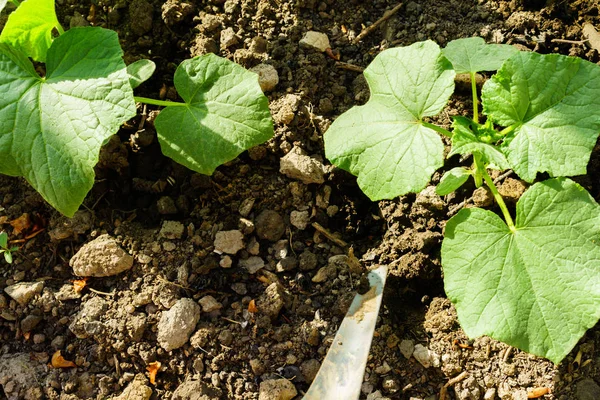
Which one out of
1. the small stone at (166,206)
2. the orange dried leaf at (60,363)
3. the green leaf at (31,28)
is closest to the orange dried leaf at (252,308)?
the small stone at (166,206)

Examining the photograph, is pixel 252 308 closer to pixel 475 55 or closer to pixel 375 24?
pixel 475 55

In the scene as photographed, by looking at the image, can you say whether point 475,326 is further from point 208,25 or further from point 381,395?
point 208,25

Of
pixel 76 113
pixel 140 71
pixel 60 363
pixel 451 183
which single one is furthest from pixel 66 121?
pixel 451 183

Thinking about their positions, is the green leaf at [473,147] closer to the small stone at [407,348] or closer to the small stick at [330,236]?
the small stick at [330,236]

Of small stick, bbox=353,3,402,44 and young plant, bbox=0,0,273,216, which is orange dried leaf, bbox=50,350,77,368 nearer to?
young plant, bbox=0,0,273,216

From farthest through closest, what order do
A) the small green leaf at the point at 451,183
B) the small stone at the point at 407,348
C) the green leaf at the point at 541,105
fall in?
the small stone at the point at 407,348 → the small green leaf at the point at 451,183 → the green leaf at the point at 541,105
